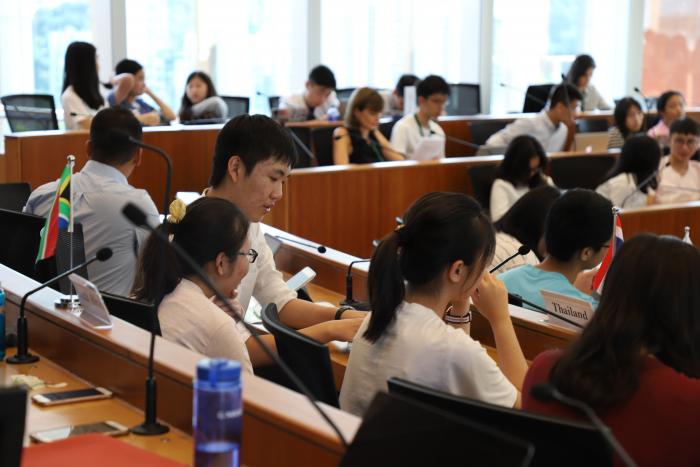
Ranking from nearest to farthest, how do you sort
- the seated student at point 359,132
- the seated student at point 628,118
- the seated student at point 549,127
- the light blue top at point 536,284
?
the light blue top at point 536,284 < the seated student at point 359,132 < the seated student at point 549,127 < the seated student at point 628,118

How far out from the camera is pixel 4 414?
1.31m

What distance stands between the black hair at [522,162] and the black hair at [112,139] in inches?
97.8

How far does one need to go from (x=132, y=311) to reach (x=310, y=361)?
1.60ft

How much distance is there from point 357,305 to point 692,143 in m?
4.02

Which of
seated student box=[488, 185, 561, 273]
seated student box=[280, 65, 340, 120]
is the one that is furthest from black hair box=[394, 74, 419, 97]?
seated student box=[488, 185, 561, 273]

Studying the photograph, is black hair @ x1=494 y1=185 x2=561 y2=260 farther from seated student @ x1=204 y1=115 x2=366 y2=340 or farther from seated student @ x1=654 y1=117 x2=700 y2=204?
seated student @ x1=654 y1=117 x2=700 y2=204

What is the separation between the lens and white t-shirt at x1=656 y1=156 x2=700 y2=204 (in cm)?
641

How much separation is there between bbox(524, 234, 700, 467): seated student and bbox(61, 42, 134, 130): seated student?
514 cm

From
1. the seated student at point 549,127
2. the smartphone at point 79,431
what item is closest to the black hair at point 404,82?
the seated student at point 549,127

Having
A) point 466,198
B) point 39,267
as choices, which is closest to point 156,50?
point 39,267

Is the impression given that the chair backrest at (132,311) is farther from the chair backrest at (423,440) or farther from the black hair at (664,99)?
the black hair at (664,99)

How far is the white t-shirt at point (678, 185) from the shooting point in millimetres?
6406

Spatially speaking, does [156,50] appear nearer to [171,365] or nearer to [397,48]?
[397,48]

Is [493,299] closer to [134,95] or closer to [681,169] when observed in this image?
[681,169]
